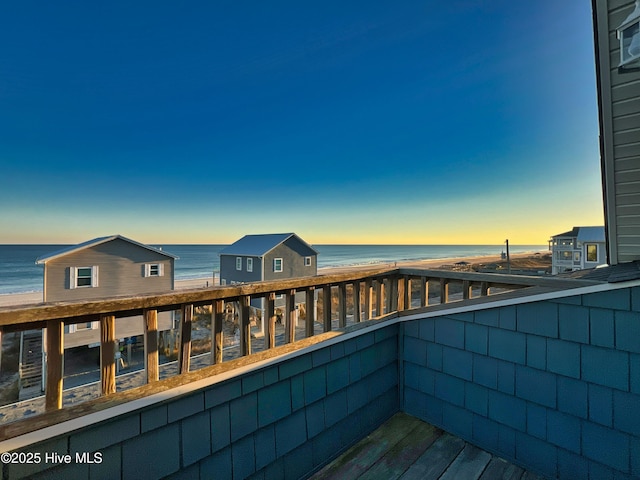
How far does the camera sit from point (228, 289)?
1484 mm

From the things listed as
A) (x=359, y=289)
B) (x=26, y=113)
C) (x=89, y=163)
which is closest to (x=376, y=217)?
(x=89, y=163)

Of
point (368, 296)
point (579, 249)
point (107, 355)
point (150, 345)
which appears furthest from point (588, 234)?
point (107, 355)

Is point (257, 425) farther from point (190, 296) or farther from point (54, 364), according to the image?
point (54, 364)

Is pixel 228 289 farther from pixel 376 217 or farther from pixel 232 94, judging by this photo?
pixel 376 217

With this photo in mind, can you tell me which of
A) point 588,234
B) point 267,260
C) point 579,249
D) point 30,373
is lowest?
point 30,373

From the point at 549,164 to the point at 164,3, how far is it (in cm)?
1035

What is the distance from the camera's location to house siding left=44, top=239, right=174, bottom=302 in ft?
31.8

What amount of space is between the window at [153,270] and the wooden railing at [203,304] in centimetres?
1166

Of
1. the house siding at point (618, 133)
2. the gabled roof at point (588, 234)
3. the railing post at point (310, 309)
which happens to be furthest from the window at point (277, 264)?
the gabled roof at point (588, 234)

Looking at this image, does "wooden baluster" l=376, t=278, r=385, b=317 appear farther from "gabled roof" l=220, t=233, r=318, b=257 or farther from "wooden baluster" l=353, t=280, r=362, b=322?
"gabled roof" l=220, t=233, r=318, b=257

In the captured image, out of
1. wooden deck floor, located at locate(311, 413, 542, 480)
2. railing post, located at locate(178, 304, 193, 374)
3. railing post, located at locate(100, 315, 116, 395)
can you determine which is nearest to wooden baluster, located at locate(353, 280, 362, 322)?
wooden deck floor, located at locate(311, 413, 542, 480)

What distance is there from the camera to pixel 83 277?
401 inches

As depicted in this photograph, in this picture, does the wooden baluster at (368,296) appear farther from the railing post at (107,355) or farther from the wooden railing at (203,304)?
the railing post at (107,355)

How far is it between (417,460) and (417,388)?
557 millimetres
